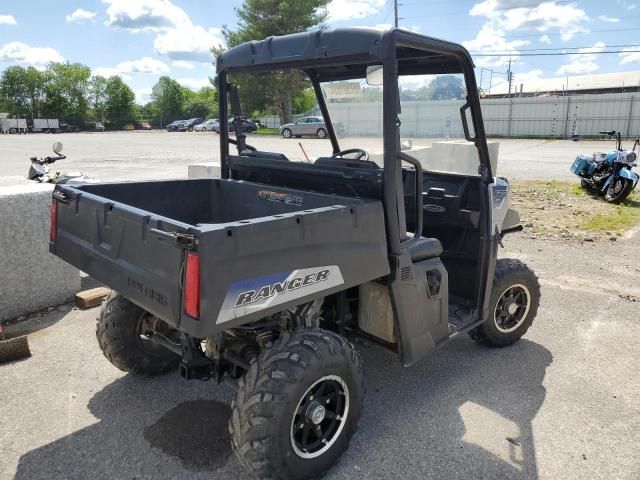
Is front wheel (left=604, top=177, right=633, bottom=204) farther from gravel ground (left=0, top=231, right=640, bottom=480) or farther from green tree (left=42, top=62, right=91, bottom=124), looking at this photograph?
green tree (left=42, top=62, right=91, bottom=124)

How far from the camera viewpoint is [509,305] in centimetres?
419

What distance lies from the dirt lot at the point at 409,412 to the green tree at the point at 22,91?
67.3 metres

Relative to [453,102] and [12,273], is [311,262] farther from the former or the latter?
[12,273]

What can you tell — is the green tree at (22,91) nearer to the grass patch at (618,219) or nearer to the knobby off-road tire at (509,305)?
the grass patch at (618,219)

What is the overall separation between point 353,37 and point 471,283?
218cm

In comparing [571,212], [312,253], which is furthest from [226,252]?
[571,212]

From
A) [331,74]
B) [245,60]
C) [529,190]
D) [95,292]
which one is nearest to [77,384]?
[95,292]

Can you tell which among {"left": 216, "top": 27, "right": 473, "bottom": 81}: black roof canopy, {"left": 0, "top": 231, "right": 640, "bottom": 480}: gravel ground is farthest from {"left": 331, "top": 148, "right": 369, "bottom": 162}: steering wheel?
{"left": 0, "top": 231, "right": 640, "bottom": 480}: gravel ground

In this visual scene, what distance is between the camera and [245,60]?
3.46m

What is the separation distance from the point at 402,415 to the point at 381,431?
236mm

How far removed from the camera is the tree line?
61719 millimetres

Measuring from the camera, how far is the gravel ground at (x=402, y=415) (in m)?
2.88

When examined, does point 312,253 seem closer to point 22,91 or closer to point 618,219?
point 618,219

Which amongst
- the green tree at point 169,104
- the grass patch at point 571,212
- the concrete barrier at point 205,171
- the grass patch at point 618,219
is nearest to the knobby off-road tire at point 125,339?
the concrete barrier at point 205,171
